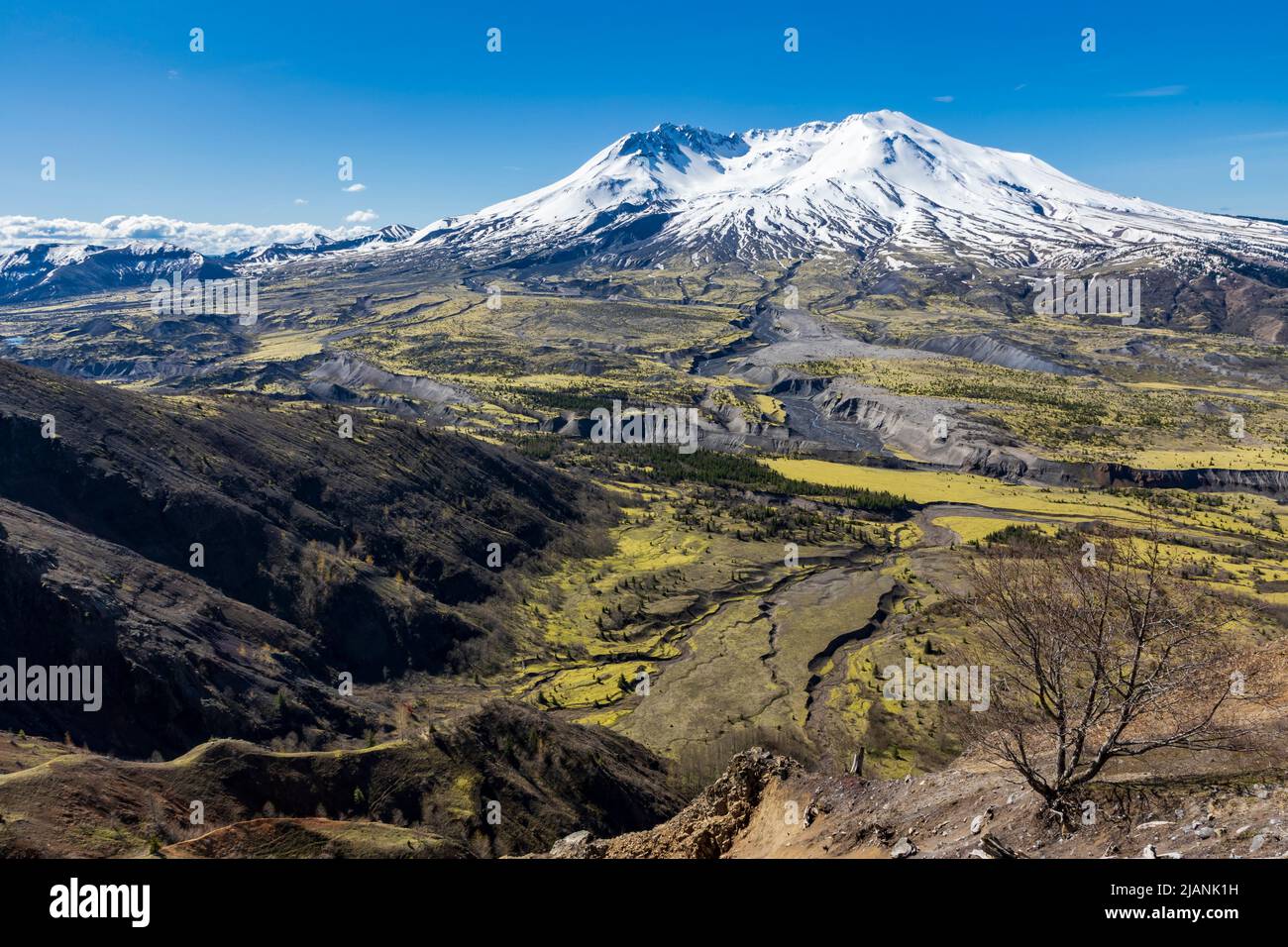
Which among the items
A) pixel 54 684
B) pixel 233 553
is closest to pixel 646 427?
pixel 233 553

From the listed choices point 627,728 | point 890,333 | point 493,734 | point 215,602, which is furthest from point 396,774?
point 890,333

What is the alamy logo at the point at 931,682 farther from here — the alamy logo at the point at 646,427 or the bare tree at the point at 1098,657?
the alamy logo at the point at 646,427

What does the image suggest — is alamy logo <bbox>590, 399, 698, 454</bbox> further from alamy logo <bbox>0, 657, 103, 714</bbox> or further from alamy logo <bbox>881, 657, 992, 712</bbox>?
alamy logo <bbox>0, 657, 103, 714</bbox>

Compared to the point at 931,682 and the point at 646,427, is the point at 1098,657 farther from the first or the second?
the point at 646,427
